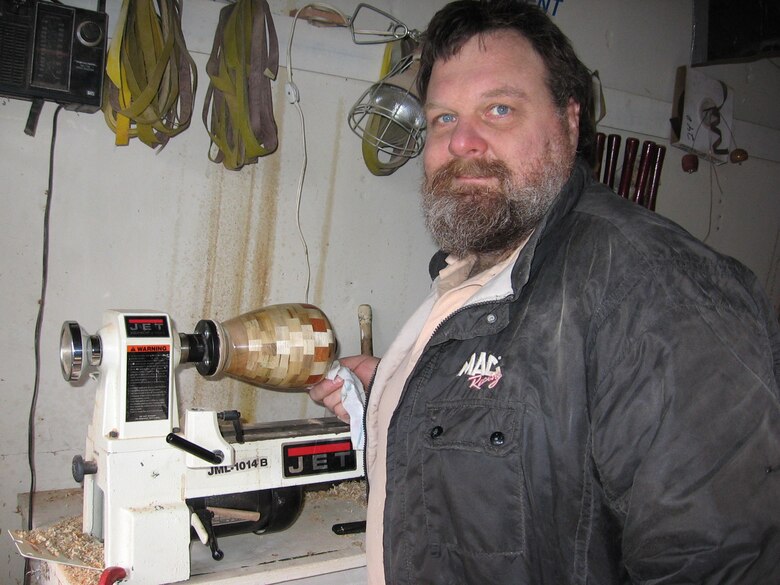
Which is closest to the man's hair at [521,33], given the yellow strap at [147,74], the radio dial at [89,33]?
the yellow strap at [147,74]

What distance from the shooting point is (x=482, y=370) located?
86cm

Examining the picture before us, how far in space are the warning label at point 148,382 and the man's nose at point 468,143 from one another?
2.05ft

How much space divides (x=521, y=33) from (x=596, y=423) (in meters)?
0.74

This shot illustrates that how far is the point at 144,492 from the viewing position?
1.08 meters

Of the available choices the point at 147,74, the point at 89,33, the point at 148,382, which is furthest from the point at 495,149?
the point at 89,33

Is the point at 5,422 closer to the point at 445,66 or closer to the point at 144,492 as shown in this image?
the point at 144,492

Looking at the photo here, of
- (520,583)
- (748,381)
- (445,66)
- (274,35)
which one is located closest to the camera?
(748,381)

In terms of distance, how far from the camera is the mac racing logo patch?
843 mm

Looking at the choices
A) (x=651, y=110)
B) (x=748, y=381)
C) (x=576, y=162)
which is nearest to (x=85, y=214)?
(x=576, y=162)

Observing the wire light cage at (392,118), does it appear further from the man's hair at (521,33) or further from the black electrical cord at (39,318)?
the black electrical cord at (39,318)

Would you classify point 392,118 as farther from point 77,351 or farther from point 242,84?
point 77,351

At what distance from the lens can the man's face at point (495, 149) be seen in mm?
1042

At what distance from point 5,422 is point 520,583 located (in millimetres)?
1329

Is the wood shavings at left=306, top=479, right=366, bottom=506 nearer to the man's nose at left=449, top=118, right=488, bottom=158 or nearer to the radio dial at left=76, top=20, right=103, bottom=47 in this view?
the man's nose at left=449, top=118, right=488, bottom=158
